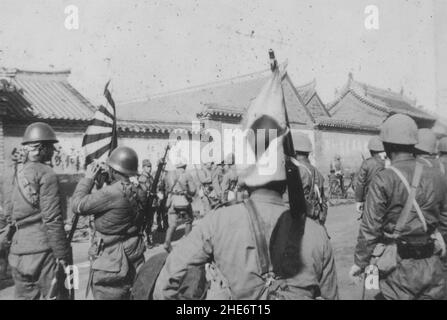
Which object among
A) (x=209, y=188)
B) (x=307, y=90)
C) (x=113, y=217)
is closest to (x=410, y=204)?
(x=113, y=217)

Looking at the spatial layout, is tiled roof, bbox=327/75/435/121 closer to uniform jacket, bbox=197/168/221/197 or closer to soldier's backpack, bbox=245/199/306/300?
uniform jacket, bbox=197/168/221/197

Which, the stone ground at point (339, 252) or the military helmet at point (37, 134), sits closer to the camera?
the military helmet at point (37, 134)

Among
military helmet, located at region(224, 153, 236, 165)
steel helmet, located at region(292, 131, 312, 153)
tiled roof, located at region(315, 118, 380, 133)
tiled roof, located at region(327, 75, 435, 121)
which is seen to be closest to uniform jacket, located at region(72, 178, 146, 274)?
steel helmet, located at region(292, 131, 312, 153)

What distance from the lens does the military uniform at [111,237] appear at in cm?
381

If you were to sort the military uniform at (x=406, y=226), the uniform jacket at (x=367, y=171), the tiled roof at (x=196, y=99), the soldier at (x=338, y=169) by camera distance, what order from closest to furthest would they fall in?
the military uniform at (x=406, y=226) < the uniform jacket at (x=367, y=171) < the soldier at (x=338, y=169) < the tiled roof at (x=196, y=99)

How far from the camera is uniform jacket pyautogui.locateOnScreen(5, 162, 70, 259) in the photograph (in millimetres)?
3812

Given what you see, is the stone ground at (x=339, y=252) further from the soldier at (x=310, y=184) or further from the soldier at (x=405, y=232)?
the soldier at (x=405, y=232)

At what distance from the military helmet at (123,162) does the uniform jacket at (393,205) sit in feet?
7.47

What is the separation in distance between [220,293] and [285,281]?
1.17 ft

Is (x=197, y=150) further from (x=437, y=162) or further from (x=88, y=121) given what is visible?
(x=437, y=162)

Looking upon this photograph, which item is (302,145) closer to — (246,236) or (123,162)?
(123,162)

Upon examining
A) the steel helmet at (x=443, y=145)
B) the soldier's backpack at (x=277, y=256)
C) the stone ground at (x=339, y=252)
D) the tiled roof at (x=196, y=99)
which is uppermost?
the tiled roof at (x=196, y=99)

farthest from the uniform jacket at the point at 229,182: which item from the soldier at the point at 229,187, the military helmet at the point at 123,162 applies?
the military helmet at the point at 123,162
